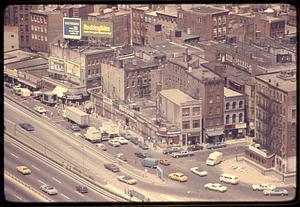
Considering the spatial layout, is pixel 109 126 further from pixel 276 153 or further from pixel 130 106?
pixel 276 153

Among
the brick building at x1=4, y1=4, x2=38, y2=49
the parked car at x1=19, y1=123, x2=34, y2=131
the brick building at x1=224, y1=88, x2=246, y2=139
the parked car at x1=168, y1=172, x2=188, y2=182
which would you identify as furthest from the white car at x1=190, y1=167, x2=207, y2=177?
the brick building at x1=4, y1=4, x2=38, y2=49

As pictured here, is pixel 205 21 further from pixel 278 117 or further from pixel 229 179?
pixel 229 179

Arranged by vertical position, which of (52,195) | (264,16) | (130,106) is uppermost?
(264,16)

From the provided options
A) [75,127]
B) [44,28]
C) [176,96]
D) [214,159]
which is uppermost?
[44,28]

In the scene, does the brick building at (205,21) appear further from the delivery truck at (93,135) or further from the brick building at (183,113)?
the delivery truck at (93,135)

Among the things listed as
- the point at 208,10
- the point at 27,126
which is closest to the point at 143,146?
the point at 27,126

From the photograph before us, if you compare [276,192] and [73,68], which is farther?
[73,68]

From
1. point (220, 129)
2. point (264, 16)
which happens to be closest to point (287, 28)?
point (264, 16)
